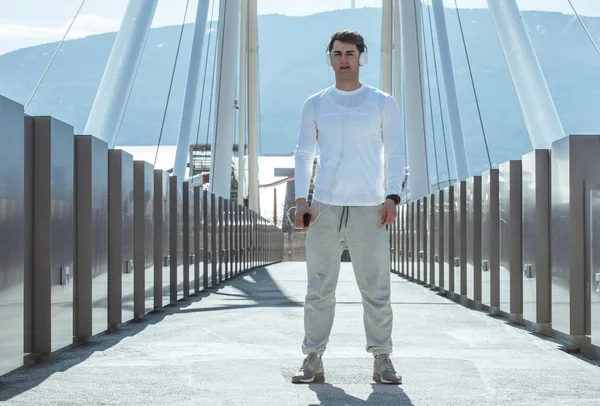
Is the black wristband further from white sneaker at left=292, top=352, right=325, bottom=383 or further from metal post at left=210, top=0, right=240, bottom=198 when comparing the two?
metal post at left=210, top=0, right=240, bottom=198

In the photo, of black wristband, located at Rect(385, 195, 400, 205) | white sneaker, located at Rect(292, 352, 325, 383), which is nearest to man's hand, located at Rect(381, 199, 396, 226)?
black wristband, located at Rect(385, 195, 400, 205)

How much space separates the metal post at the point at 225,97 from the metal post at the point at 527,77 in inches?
422

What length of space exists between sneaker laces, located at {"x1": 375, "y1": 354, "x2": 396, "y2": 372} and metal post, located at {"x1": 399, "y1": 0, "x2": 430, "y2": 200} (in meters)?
24.0

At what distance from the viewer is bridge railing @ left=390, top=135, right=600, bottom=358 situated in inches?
297

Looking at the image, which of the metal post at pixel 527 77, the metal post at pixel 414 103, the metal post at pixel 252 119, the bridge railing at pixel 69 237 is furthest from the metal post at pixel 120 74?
the metal post at pixel 252 119

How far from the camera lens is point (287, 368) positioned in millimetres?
6445

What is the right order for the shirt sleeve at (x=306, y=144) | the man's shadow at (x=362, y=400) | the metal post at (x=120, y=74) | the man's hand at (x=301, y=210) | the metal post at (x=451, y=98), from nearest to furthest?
1. the man's shadow at (x=362, y=400)
2. the man's hand at (x=301, y=210)
3. the shirt sleeve at (x=306, y=144)
4. the metal post at (x=120, y=74)
5. the metal post at (x=451, y=98)

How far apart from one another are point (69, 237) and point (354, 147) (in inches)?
96.2

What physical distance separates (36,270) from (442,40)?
27465mm

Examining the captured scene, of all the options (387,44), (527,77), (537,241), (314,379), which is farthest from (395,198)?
(387,44)

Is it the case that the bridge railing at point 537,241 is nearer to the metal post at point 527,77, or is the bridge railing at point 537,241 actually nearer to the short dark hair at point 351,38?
the short dark hair at point 351,38

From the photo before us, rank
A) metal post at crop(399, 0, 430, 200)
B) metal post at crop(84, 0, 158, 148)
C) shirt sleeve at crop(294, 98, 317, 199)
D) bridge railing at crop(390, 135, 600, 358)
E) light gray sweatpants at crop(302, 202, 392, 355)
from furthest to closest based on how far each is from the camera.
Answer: metal post at crop(399, 0, 430, 200) → metal post at crop(84, 0, 158, 148) → bridge railing at crop(390, 135, 600, 358) → shirt sleeve at crop(294, 98, 317, 199) → light gray sweatpants at crop(302, 202, 392, 355)

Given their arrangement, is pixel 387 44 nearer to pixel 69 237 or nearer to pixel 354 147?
pixel 69 237

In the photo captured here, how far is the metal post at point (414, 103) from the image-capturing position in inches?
1181
